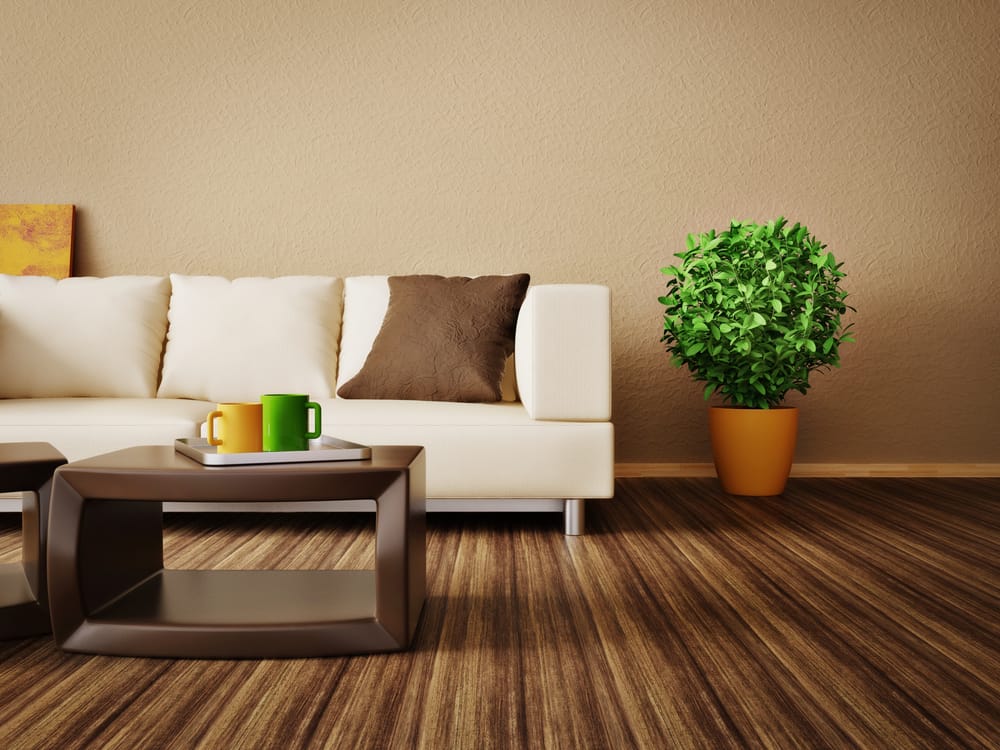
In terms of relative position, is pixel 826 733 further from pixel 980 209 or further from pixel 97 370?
pixel 980 209

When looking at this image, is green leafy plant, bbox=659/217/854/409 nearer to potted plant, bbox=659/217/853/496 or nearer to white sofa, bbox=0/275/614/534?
potted plant, bbox=659/217/853/496

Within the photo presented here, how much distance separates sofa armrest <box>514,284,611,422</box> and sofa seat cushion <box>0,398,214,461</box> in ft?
3.19

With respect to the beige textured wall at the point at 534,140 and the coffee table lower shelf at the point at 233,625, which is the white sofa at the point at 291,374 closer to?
the beige textured wall at the point at 534,140

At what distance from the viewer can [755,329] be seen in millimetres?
2578

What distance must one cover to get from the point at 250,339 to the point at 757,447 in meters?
1.81

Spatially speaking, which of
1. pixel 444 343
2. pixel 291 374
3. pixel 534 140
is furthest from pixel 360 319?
pixel 534 140

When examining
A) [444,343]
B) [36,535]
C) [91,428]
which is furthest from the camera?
[444,343]

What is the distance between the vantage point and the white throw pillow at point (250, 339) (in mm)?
2574

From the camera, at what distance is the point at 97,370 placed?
100 inches

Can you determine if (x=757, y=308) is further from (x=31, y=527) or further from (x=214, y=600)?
(x=31, y=527)

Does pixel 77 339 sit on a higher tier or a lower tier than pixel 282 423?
higher

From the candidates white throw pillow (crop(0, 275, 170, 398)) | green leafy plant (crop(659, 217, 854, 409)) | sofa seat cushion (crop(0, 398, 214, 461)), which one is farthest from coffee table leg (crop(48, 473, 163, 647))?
green leafy plant (crop(659, 217, 854, 409))

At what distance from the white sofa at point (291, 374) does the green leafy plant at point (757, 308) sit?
0.69 meters

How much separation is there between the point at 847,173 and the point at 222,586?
2881mm
